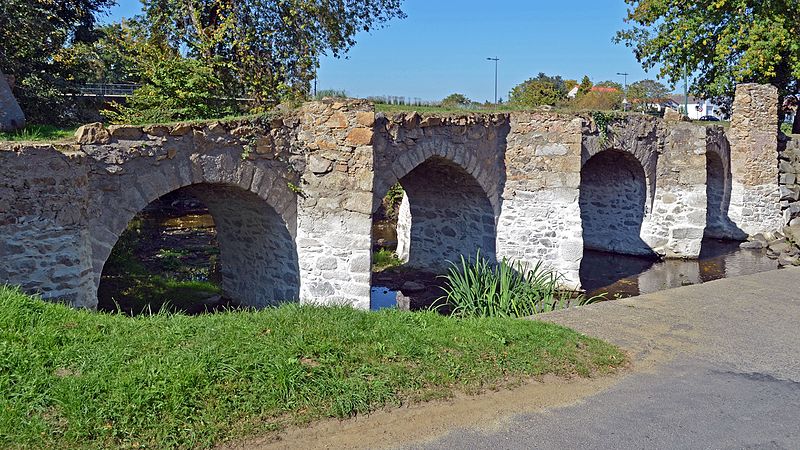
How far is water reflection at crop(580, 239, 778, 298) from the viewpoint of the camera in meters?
13.6

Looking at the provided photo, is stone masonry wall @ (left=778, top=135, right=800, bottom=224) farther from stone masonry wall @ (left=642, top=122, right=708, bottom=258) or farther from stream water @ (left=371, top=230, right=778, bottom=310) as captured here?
stone masonry wall @ (left=642, top=122, right=708, bottom=258)

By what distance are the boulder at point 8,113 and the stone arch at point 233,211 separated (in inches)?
58.2

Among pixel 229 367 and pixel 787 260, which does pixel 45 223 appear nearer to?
pixel 229 367

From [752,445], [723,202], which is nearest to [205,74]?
[752,445]

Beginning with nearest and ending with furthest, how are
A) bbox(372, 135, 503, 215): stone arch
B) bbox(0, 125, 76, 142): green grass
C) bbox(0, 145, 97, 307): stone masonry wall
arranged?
bbox(0, 145, 97, 307): stone masonry wall < bbox(0, 125, 76, 142): green grass < bbox(372, 135, 503, 215): stone arch

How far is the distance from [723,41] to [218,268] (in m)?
15.5

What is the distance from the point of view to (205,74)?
10203 millimetres

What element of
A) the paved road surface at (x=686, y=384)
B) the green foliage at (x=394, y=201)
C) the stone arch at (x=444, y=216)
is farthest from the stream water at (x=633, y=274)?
the green foliage at (x=394, y=201)

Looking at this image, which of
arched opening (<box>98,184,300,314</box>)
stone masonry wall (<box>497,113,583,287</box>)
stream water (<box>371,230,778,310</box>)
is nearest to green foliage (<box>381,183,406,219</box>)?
stream water (<box>371,230,778,310</box>)

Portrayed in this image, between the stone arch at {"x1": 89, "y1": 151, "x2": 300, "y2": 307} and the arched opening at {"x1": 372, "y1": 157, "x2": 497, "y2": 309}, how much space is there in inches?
94.3

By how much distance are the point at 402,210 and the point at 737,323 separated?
28.5ft

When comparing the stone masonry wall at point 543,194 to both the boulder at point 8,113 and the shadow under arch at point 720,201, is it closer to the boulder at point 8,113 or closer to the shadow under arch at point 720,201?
the shadow under arch at point 720,201

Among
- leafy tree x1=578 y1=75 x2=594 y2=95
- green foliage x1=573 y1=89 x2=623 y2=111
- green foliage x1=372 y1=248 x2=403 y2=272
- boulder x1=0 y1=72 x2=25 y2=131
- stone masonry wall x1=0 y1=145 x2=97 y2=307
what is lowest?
green foliage x1=372 y1=248 x2=403 y2=272

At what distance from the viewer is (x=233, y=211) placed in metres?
9.98
